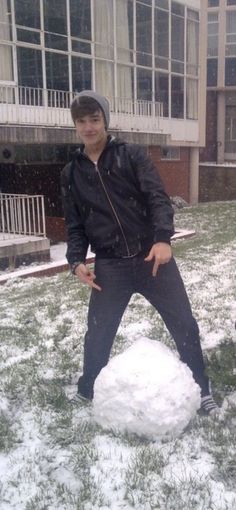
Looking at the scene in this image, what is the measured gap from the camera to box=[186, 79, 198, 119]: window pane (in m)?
21.9

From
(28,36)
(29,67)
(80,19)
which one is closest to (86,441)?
(29,67)

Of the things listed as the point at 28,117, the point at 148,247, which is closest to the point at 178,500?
the point at 148,247

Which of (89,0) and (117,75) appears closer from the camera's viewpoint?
(89,0)

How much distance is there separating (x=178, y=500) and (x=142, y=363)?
33.0 inches

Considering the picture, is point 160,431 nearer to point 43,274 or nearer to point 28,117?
point 43,274

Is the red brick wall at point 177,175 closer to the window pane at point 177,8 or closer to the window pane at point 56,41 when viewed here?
the window pane at point 177,8


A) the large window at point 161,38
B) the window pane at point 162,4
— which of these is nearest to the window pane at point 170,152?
the large window at point 161,38

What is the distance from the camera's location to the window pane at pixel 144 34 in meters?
18.6

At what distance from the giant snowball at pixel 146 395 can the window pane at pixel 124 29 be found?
53.4ft

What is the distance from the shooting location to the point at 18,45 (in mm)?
14734

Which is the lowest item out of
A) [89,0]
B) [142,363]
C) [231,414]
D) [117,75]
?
[231,414]

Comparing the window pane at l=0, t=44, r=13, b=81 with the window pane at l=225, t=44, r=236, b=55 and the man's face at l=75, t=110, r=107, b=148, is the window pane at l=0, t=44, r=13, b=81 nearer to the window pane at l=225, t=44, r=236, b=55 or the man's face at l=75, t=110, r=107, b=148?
the man's face at l=75, t=110, r=107, b=148

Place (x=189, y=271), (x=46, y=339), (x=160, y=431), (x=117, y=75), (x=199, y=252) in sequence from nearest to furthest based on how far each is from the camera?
(x=160, y=431)
(x=46, y=339)
(x=189, y=271)
(x=199, y=252)
(x=117, y=75)

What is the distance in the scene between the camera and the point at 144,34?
18.9 meters
